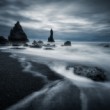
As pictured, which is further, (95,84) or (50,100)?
(95,84)

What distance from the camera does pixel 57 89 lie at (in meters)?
7.30

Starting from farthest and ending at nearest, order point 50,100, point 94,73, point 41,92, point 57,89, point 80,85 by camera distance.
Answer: point 94,73
point 80,85
point 57,89
point 41,92
point 50,100

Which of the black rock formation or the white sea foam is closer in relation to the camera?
the white sea foam

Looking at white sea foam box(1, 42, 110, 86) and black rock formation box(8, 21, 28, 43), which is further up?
black rock formation box(8, 21, 28, 43)

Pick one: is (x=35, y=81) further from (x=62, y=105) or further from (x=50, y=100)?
(x=62, y=105)

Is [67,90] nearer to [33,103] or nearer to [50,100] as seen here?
[50,100]

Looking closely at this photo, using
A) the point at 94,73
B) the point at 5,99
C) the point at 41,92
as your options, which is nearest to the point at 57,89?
the point at 41,92

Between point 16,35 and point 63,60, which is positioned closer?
point 63,60

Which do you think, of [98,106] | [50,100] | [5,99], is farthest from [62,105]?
[5,99]

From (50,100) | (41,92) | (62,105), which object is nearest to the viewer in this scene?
(62,105)

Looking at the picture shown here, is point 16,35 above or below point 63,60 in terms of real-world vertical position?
above

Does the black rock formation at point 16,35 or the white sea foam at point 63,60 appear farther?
the black rock formation at point 16,35

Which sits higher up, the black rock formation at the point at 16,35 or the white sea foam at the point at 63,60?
the black rock formation at the point at 16,35

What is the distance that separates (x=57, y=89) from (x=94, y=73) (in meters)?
3.75
